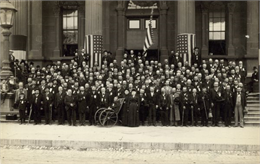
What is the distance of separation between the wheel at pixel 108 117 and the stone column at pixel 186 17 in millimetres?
6950

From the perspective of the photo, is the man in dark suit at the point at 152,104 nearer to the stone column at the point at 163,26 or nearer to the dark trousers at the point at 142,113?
the dark trousers at the point at 142,113

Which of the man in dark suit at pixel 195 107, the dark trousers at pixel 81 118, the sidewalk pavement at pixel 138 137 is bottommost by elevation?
the sidewalk pavement at pixel 138 137

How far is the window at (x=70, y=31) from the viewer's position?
27.2 metres

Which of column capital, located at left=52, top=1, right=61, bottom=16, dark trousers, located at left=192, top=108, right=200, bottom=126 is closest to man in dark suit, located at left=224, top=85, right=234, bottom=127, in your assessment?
dark trousers, located at left=192, top=108, right=200, bottom=126

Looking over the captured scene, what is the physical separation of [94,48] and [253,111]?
8.22m

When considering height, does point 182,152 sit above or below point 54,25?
below

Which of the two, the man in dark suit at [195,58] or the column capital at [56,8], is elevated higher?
the column capital at [56,8]

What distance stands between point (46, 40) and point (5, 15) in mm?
8258

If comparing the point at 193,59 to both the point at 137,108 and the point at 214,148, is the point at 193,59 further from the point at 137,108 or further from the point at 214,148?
the point at 214,148

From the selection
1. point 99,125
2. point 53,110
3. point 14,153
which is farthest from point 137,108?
point 14,153

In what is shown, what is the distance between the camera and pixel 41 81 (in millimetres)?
18562

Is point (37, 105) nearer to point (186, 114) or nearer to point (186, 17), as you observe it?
point (186, 114)

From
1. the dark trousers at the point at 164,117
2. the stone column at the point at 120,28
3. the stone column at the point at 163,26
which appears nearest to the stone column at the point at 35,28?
the stone column at the point at 120,28

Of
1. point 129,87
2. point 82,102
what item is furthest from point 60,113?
point 129,87
